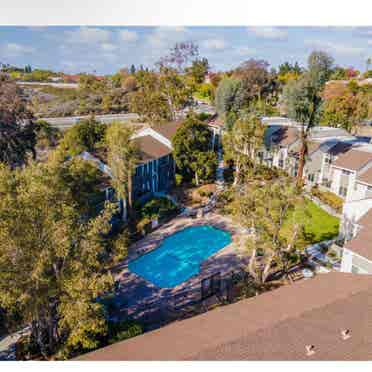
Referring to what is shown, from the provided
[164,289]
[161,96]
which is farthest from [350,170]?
[161,96]

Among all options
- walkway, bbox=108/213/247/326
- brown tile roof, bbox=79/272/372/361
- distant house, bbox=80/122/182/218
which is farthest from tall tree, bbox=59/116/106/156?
brown tile roof, bbox=79/272/372/361

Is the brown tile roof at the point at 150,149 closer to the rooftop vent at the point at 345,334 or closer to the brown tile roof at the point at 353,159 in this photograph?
the brown tile roof at the point at 353,159

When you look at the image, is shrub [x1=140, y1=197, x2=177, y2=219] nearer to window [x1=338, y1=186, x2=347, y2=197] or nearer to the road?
window [x1=338, y1=186, x2=347, y2=197]

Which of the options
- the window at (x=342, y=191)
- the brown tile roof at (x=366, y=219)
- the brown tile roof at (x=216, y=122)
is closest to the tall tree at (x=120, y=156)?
the brown tile roof at (x=366, y=219)

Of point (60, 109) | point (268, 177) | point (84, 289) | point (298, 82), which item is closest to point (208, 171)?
point (268, 177)

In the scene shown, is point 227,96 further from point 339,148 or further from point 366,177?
point 366,177
